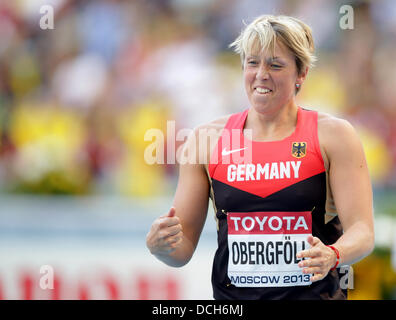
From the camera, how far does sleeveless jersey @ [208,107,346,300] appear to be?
295cm

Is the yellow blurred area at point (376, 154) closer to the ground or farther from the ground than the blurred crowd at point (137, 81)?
closer to the ground

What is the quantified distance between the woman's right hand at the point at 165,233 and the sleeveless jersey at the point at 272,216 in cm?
27

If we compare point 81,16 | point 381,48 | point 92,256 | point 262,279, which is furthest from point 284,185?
point 81,16

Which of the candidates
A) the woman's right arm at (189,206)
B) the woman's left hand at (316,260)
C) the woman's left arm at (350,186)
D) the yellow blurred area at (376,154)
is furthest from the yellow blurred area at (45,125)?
the woman's left hand at (316,260)

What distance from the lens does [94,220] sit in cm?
570

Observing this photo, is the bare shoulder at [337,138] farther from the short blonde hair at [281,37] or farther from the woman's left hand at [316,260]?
the woman's left hand at [316,260]

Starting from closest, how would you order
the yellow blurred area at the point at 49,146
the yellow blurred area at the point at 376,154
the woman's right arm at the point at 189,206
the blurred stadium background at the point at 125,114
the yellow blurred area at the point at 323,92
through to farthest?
the woman's right arm at the point at 189,206 → the blurred stadium background at the point at 125,114 → the yellow blurred area at the point at 49,146 → the yellow blurred area at the point at 376,154 → the yellow blurred area at the point at 323,92

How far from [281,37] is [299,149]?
20.1 inches

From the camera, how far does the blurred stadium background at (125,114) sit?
534 centimetres

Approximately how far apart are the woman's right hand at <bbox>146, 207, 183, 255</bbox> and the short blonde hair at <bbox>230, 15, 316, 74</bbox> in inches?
32.7

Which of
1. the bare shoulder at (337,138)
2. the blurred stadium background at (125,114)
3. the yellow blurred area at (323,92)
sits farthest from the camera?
the yellow blurred area at (323,92)

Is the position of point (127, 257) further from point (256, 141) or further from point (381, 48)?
point (381, 48)

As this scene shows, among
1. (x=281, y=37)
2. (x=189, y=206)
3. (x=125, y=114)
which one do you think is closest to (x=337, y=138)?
(x=281, y=37)

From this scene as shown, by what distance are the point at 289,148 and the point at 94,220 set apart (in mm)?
3022
